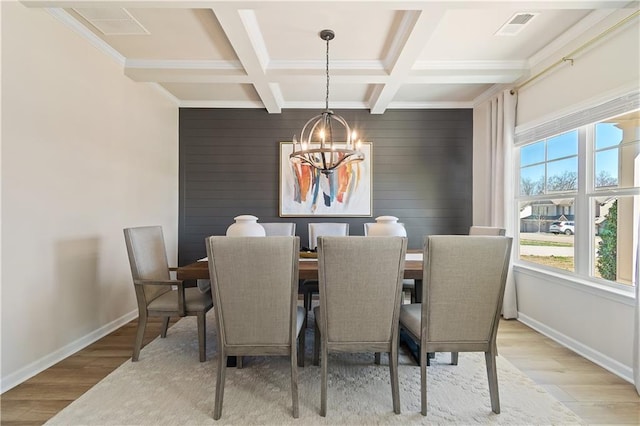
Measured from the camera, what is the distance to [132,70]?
3.23m

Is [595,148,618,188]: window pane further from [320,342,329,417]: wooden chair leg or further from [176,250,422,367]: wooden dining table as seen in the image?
[320,342,329,417]: wooden chair leg

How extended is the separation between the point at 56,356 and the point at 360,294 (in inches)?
94.4

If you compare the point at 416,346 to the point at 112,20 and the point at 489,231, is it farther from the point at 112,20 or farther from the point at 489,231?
the point at 112,20

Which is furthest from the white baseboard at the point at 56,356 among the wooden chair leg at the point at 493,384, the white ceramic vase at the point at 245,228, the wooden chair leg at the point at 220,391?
the wooden chair leg at the point at 493,384

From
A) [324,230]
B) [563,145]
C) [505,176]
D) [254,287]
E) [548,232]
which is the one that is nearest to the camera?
[254,287]

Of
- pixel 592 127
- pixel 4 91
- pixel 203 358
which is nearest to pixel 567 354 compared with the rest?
pixel 592 127

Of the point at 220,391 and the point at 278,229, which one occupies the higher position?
the point at 278,229

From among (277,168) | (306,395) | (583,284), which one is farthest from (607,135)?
(277,168)

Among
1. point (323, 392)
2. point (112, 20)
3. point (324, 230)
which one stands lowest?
point (323, 392)

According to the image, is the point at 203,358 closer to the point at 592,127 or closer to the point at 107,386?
the point at 107,386

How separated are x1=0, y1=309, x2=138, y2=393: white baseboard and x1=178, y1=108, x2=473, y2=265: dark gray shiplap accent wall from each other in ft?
4.83

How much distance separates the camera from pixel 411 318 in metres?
2.03

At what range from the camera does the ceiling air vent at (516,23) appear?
7.98ft

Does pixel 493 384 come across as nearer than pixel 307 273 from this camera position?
Yes
